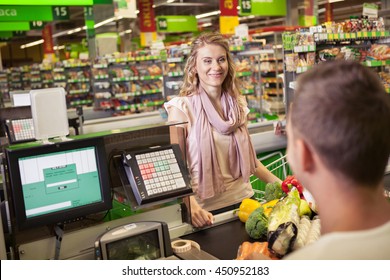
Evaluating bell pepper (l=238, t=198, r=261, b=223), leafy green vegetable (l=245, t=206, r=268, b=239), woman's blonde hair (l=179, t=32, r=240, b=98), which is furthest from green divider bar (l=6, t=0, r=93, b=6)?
leafy green vegetable (l=245, t=206, r=268, b=239)

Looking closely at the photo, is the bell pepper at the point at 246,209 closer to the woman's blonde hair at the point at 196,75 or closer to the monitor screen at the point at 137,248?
the monitor screen at the point at 137,248

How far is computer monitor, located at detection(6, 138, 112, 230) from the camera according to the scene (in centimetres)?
162

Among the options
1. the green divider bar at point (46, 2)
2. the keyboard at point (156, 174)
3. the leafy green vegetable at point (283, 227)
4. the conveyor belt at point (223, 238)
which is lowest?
the conveyor belt at point (223, 238)

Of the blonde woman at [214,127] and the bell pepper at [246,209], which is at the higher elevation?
the blonde woman at [214,127]

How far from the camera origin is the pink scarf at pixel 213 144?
249cm

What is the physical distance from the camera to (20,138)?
4637 millimetres

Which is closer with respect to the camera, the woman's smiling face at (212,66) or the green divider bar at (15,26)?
the woman's smiling face at (212,66)

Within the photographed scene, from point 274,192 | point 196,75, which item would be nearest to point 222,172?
point 274,192

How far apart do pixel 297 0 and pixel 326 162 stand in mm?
14129

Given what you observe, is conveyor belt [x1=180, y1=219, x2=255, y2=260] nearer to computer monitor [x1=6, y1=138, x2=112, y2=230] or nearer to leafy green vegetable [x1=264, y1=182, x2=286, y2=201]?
leafy green vegetable [x1=264, y1=182, x2=286, y2=201]

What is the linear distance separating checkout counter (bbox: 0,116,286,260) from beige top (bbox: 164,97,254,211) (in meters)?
0.39

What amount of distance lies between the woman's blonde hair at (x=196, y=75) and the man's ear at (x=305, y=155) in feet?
5.96

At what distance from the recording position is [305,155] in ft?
3.04

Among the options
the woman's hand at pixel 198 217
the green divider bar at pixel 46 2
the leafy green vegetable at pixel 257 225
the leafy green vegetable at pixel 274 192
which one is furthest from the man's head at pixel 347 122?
the green divider bar at pixel 46 2
